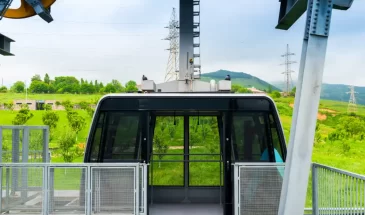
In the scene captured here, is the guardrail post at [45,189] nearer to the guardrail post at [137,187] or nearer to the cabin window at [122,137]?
the cabin window at [122,137]

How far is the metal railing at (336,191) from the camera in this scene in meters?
4.42

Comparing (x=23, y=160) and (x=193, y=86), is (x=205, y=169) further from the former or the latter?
(x=23, y=160)

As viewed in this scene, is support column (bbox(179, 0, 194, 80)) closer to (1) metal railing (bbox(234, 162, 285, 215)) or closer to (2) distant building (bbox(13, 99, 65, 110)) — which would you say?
(1) metal railing (bbox(234, 162, 285, 215))

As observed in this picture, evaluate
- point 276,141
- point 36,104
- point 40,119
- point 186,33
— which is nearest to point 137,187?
point 276,141

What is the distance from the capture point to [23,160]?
372 inches

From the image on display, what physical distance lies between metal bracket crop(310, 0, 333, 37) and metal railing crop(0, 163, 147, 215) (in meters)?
3.05

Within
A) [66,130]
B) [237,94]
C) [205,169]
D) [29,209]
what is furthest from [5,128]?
[66,130]

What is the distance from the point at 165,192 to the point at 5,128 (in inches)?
142

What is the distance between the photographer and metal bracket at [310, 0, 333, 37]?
4.33m

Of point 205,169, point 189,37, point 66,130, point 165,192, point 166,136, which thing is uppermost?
point 189,37

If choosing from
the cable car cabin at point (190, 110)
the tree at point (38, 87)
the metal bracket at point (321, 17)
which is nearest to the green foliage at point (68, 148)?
the tree at point (38, 87)

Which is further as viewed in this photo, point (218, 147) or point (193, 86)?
point (193, 86)

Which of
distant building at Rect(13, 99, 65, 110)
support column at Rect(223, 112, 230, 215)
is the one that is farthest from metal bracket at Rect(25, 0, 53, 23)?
distant building at Rect(13, 99, 65, 110)

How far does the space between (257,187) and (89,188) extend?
2.38 meters
